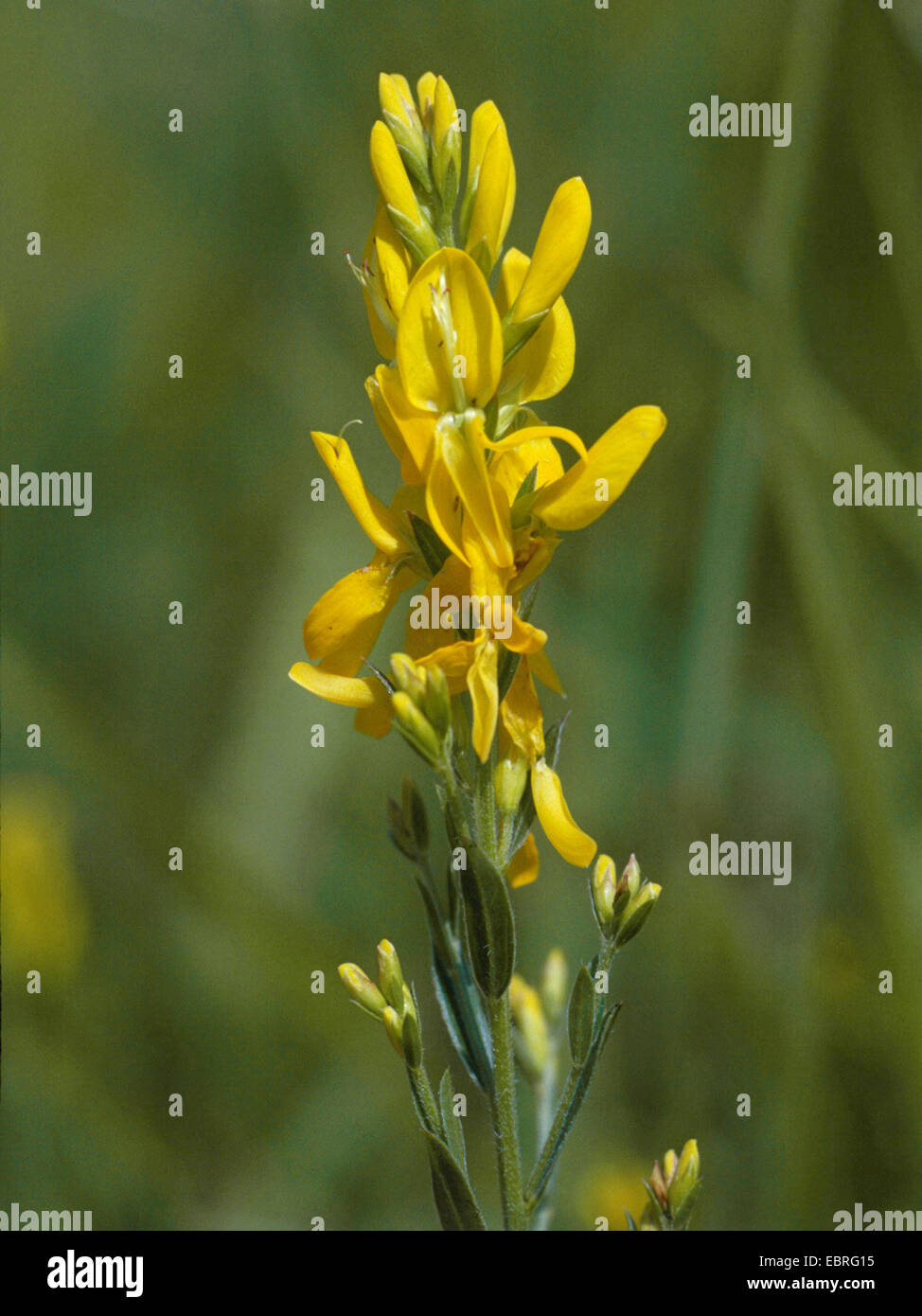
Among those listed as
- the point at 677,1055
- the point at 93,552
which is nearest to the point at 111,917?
the point at 93,552

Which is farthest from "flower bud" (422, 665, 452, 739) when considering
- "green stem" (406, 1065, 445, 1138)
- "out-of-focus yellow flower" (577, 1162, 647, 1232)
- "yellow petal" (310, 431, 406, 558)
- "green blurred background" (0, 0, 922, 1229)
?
"out-of-focus yellow flower" (577, 1162, 647, 1232)

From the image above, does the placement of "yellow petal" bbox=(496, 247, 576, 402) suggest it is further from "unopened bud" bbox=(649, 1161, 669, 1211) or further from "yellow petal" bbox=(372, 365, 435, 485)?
"unopened bud" bbox=(649, 1161, 669, 1211)

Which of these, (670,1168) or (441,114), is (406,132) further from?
(670,1168)

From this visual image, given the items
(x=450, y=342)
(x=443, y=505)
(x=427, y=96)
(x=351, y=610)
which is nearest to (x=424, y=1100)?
(x=351, y=610)

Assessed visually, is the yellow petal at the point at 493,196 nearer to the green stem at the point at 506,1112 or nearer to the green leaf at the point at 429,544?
the green leaf at the point at 429,544

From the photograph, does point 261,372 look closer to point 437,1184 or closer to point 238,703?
point 238,703
